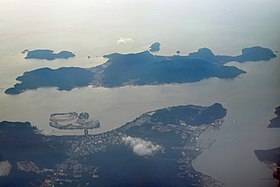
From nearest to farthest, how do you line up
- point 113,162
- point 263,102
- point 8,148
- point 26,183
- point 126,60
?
point 26,183, point 113,162, point 8,148, point 263,102, point 126,60

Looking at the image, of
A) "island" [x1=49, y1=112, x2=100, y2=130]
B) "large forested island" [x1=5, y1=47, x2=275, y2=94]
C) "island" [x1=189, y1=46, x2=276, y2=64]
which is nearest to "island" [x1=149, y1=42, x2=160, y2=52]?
"large forested island" [x1=5, y1=47, x2=275, y2=94]

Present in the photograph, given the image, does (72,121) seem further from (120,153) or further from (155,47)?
(155,47)

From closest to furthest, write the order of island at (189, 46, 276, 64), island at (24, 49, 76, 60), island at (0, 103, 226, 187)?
1. island at (0, 103, 226, 187)
2. island at (189, 46, 276, 64)
3. island at (24, 49, 76, 60)

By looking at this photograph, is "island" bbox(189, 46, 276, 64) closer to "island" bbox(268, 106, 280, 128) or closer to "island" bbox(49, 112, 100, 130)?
"island" bbox(268, 106, 280, 128)

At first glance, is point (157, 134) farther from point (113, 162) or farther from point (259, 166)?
point (259, 166)

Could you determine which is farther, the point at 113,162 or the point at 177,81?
the point at 177,81

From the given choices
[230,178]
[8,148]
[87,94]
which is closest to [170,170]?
[230,178]
